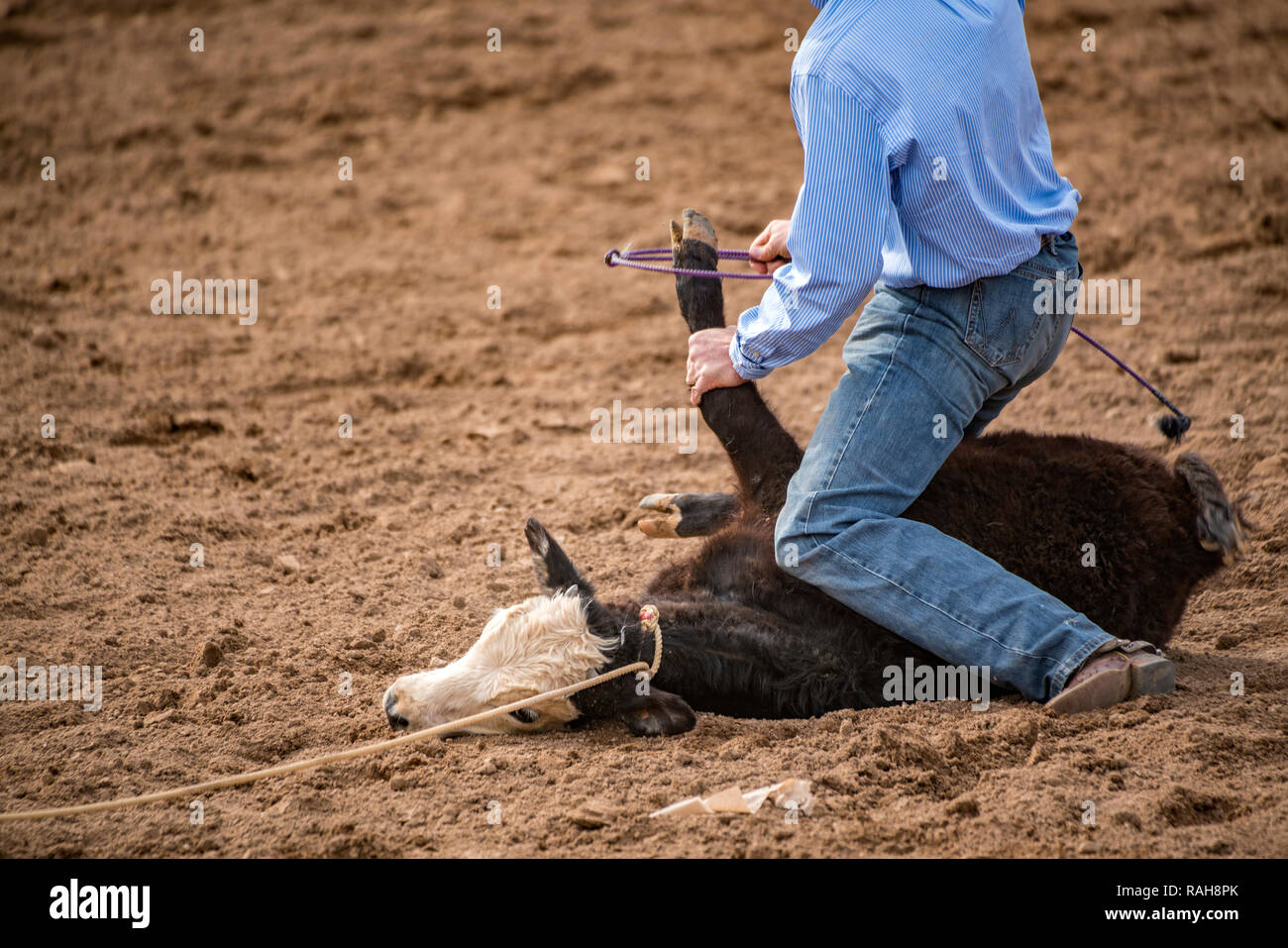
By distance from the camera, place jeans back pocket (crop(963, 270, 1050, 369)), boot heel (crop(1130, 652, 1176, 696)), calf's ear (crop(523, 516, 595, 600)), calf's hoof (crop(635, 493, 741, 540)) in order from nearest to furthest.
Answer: boot heel (crop(1130, 652, 1176, 696))
jeans back pocket (crop(963, 270, 1050, 369))
calf's ear (crop(523, 516, 595, 600))
calf's hoof (crop(635, 493, 741, 540))

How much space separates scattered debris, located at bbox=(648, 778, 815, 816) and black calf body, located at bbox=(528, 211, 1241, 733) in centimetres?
42

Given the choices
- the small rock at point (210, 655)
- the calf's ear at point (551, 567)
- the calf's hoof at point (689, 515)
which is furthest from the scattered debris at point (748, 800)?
the small rock at point (210, 655)

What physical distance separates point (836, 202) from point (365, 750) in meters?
1.97

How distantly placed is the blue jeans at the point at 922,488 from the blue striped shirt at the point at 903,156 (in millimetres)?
131

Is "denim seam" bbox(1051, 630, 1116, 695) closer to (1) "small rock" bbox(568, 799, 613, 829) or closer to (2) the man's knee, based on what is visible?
(2) the man's knee

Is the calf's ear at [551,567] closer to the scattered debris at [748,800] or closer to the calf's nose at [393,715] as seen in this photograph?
the calf's nose at [393,715]

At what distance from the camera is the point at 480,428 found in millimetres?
6031

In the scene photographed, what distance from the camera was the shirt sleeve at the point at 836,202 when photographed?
9.85 ft

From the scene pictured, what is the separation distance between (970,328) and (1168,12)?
8853mm

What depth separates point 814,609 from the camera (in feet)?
11.8

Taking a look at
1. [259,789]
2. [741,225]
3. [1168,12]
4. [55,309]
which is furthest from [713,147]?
[259,789]

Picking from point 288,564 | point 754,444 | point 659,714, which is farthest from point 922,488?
point 288,564

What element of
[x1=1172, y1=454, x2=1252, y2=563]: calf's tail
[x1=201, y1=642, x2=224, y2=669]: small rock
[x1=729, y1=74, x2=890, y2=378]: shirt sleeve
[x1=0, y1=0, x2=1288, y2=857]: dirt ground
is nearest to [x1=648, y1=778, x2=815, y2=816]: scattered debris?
[x1=0, y1=0, x2=1288, y2=857]: dirt ground

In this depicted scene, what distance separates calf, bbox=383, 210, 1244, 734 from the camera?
11.3ft
